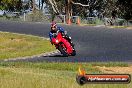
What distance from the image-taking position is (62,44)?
2492cm

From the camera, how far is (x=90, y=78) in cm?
670

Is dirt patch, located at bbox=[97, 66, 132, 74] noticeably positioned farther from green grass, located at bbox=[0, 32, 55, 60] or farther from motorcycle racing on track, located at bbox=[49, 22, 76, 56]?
green grass, located at bbox=[0, 32, 55, 60]

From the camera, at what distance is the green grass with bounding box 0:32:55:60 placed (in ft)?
92.8

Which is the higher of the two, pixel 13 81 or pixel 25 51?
pixel 13 81

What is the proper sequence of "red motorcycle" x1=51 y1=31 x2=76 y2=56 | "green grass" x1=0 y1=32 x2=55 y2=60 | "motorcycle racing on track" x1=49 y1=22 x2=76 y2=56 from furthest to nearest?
"green grass" x1=0 y1=32 x2=55 y2=60
"red motorcycle" x1=51 y1=31 x2=76 y2=56
"motorcycle racing on track" x1=49 y1=22 x2=76 y2=56

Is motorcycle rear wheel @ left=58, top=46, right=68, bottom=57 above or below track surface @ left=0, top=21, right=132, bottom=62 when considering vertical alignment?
above

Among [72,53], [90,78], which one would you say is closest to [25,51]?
[72,53]

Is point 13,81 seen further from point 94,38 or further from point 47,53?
point 94,38

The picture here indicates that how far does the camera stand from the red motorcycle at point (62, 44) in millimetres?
24038

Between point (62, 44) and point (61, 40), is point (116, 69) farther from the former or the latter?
point (62, 44)

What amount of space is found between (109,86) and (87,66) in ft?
37.7

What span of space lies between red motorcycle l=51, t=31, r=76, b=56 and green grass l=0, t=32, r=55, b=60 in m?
3.00

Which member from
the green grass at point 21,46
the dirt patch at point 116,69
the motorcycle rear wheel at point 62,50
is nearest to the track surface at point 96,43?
the motorcycle rear wheel at point 62,50

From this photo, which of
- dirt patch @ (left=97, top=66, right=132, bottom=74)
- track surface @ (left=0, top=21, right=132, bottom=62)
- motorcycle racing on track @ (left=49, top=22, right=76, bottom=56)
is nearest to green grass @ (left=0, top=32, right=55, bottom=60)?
track surface @ (left=0, top=21, right=132, bottom=62)
